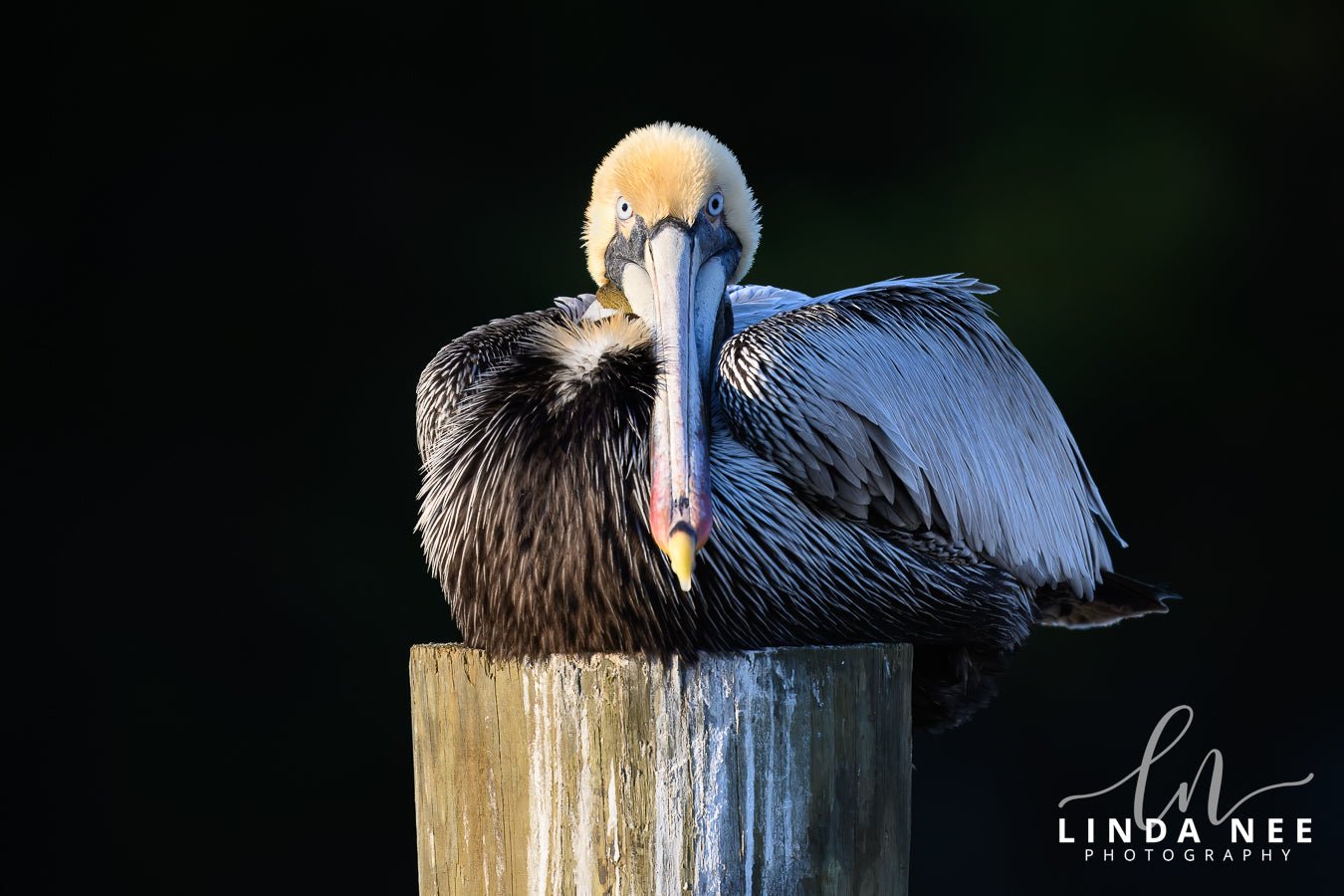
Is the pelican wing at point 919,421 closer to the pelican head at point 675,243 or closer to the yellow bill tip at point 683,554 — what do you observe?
the pelican head at point 675,243

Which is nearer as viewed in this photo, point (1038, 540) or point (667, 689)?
point (667, 689)

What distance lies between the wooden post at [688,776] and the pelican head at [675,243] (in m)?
0.28

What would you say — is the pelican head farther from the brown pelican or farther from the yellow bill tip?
the yellow bill tip

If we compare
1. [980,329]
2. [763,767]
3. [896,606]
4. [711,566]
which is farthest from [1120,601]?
[763,767]

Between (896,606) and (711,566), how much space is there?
0.29m

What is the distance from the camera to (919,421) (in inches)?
94.0

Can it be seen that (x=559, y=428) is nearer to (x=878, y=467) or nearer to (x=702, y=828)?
(x=878, y=467)

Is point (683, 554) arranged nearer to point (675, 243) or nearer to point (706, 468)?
point (706, 468)

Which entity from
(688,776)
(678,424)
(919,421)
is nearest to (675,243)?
(678,424)

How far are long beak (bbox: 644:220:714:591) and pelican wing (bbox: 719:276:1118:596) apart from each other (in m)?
0.11

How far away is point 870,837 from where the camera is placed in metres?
1.90

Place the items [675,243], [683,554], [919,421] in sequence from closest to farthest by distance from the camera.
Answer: [683,554], [675,243], [919,421]

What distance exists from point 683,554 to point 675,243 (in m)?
0.49

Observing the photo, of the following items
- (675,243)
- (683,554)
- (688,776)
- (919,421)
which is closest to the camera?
(688,776)
